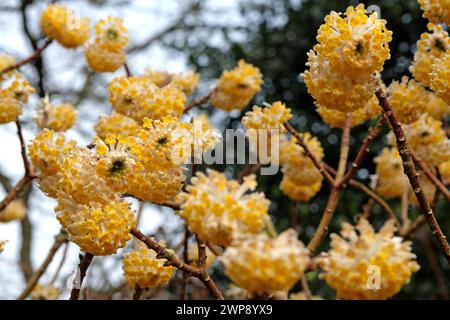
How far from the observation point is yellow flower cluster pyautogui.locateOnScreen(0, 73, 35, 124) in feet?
4.33

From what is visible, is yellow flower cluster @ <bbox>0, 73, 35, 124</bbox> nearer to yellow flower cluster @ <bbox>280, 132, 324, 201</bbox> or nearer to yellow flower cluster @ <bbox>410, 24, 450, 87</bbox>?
yellow flower cluster @ <bbox>280, 132, 324, 201</bbox>

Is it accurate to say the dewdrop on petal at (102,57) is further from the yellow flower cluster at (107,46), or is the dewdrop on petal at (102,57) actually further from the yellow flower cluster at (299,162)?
the yellow flower cluster at (299,162)

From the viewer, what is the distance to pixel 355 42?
2.61 ft

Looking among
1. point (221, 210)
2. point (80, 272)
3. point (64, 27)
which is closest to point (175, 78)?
point (64, 27)

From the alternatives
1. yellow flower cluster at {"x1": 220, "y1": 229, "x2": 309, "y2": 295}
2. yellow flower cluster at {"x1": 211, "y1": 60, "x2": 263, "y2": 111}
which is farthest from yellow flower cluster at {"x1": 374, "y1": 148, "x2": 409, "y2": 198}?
yellow flower cluster at {"x1": 220, "y1": 229, "x2": 309, "y2": 295}

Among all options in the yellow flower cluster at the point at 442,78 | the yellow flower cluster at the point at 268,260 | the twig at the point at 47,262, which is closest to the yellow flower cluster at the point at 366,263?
the yellow flower cluster at the point at 268,260

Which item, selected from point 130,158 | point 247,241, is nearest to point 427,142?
point 130,158

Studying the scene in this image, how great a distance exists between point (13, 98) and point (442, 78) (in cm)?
94

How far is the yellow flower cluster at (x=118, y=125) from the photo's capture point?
118 centimetres

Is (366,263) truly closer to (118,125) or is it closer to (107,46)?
(118,125)

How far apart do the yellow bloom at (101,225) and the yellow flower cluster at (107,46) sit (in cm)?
75

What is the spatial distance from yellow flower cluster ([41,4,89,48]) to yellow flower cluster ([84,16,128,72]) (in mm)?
182

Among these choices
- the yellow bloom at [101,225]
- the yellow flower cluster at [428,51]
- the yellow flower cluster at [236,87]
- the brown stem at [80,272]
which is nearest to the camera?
the yellow bloom at [101,225]
